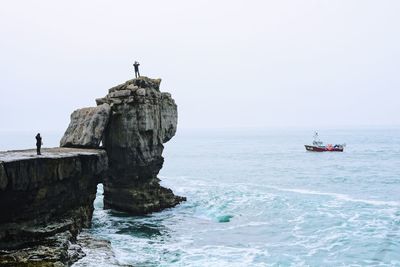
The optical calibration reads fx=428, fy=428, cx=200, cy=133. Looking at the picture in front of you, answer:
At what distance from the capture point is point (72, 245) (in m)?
28.6

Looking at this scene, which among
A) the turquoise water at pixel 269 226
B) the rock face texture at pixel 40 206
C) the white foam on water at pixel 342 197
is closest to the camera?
the rock face texture at pixel 40 206

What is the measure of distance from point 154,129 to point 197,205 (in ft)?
33.2

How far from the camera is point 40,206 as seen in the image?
2998cm

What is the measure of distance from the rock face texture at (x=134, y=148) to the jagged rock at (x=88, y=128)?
6.83ft

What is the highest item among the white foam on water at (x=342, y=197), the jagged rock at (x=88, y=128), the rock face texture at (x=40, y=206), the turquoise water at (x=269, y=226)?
the jagged rock at (x=88, y=128)

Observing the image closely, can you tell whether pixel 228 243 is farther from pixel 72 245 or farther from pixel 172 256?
pixel 72 245

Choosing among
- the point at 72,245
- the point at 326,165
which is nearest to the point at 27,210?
the point at 72,245

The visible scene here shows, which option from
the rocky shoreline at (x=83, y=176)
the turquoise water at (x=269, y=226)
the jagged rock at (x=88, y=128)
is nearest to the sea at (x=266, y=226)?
the turquoise water at (x=269, y=226)

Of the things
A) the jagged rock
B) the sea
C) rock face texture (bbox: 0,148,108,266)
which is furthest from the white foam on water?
rock face texture (bbox: 0,148,108,266)

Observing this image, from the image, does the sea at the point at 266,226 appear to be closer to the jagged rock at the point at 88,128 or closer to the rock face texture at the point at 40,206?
the rock face texture at the point at 40,206

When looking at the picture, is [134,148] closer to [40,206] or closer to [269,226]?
[40,206]

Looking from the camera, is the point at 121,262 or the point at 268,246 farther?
the point at 268,246

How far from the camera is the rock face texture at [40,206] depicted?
2500cm

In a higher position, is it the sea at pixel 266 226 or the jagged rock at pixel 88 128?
the jagged rock at pixel 88 128
